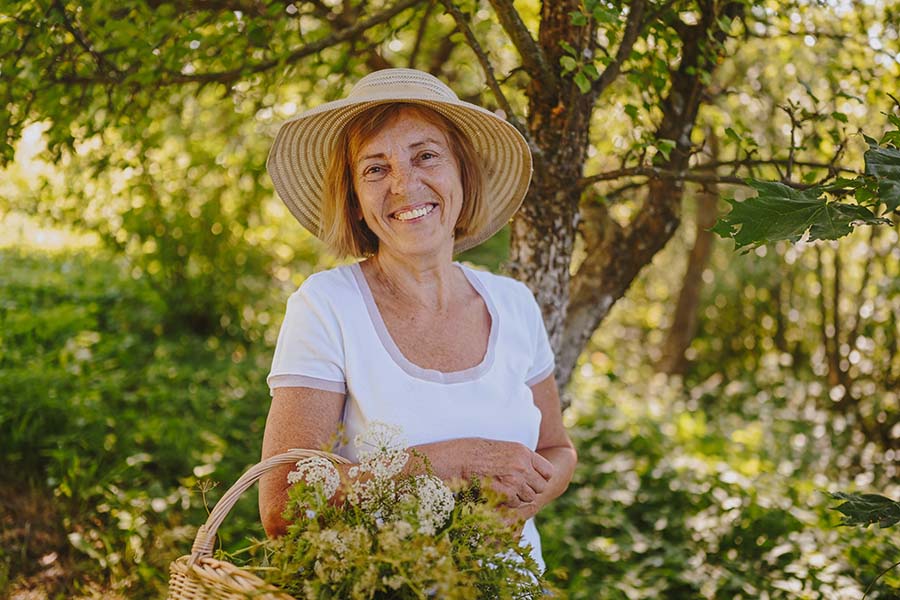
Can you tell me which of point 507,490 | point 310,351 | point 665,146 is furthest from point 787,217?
point 310,351

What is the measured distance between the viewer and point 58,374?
3.95 metres

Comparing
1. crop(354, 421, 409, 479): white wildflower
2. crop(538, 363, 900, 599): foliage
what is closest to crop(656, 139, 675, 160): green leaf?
crop(354, 421, 409, 479): white wildflower

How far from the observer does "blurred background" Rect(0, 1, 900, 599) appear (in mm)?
3072

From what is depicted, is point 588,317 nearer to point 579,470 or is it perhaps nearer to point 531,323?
point 531,323

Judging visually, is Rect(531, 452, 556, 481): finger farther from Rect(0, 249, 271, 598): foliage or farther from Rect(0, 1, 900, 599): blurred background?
Rect(0, 249, 271, 598): foliage

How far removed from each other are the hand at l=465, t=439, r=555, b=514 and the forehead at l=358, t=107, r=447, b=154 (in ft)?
2.49

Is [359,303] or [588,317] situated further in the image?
[588,317]

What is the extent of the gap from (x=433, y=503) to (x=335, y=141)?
3.53ft

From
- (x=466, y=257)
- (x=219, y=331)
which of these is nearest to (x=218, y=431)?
(x=219, y=331)

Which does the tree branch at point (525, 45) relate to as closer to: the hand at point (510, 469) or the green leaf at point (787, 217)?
the green leaf at point (787, 217)

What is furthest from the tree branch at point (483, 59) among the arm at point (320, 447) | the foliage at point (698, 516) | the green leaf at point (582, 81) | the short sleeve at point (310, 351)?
the foliage at point (698, 516)

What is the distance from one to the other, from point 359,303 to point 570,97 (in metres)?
1.04

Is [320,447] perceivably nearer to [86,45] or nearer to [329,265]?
[86,45]

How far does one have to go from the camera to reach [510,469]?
6.47 feet
